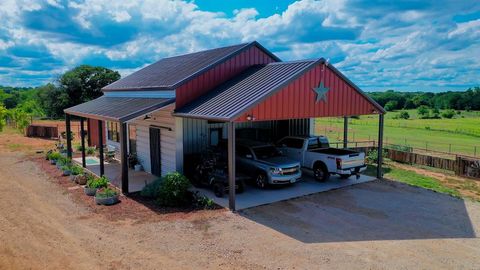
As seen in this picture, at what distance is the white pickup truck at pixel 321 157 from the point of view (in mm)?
13422

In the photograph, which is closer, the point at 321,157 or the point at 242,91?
the point at 242,91

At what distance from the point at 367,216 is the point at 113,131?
14.7 m

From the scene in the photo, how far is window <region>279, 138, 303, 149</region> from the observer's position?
15008 millimetres

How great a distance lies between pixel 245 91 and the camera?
12352mm

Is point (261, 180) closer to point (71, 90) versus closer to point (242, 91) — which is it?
point (242, 91)

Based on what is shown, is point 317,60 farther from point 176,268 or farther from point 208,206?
point 176,268

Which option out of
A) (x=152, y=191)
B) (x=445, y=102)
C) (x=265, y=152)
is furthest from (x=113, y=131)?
(x=445, y=102)

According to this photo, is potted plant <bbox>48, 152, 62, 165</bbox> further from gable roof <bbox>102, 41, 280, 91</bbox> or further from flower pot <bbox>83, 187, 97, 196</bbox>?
flower pot <bbox>83, 187, 97, 196</bbox>

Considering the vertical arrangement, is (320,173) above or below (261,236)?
above

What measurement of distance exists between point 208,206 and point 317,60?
624 centimetres

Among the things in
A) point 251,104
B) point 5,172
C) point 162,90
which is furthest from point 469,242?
point 5,172

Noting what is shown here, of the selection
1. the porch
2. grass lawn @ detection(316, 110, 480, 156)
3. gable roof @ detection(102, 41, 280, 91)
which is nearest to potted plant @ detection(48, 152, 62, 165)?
the porch

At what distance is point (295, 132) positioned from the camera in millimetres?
17891

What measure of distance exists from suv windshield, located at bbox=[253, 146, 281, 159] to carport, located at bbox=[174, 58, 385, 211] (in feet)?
4.15
